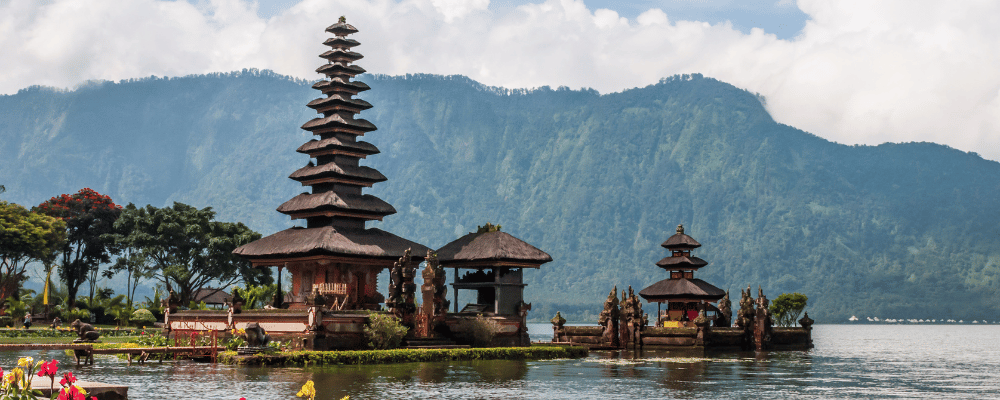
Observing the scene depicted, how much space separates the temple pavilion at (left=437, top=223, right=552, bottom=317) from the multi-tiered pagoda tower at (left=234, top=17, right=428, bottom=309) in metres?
2.62

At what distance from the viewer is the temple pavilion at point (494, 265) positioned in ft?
188

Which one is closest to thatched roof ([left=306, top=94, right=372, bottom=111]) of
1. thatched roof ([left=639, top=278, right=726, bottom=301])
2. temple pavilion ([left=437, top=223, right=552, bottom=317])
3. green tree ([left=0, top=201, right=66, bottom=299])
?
temple pavilion ([left=437, top=223, right=552, bottom=317])

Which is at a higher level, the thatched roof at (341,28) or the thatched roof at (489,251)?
the thatched roof at (341,28)

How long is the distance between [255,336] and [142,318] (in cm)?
4174

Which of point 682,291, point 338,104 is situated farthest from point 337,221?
point 682,291

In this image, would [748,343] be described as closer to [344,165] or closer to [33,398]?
[344,165]

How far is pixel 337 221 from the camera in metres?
59.2

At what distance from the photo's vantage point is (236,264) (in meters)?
90.3

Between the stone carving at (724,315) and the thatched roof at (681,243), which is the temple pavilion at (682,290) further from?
the stone carving at (724,315)

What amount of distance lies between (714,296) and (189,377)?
46218 mm

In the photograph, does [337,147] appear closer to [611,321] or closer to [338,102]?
[338,102]

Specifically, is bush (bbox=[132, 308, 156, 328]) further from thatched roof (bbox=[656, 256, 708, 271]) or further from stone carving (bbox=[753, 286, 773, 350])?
stone carving (bbox=[753, 286, 773, 350])

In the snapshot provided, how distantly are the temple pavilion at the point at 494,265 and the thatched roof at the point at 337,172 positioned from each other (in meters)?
6.81

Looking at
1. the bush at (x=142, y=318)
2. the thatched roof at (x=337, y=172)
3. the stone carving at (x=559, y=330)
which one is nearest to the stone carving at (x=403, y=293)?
the thatched roof at (x=337, y=172)
